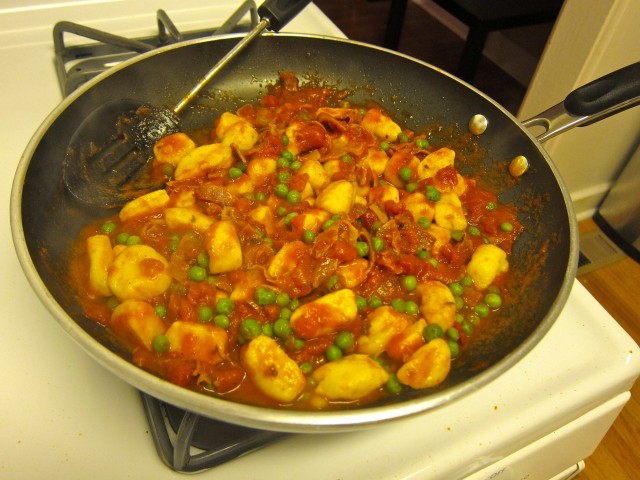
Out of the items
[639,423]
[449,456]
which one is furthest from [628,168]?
[449,456]

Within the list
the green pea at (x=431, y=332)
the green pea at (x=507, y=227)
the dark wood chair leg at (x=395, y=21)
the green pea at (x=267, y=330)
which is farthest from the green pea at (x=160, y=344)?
the dark wood chair leg at (x=395, y=21)

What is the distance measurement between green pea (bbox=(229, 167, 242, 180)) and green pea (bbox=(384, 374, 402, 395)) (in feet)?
2.84

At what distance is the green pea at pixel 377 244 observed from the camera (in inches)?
64.1

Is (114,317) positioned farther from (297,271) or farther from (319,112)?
(319,112)

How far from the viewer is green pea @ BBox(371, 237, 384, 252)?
5.34 feet

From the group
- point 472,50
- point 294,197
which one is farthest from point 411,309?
point 472,50

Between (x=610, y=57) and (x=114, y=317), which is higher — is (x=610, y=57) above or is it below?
above

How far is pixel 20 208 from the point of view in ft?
4.13

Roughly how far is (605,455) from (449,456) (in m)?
1.71

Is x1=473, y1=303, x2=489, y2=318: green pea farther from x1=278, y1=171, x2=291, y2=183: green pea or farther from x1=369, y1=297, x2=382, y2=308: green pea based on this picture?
x1=278, y1=171, x2=291, y2=183: green pea

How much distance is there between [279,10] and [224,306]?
3.45 feet

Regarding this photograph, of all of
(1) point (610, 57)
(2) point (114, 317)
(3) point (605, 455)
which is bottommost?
(3) point (605, 455)

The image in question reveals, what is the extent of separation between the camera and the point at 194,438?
119 centimetres

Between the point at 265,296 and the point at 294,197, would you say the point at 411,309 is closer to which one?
the point at 265,296
